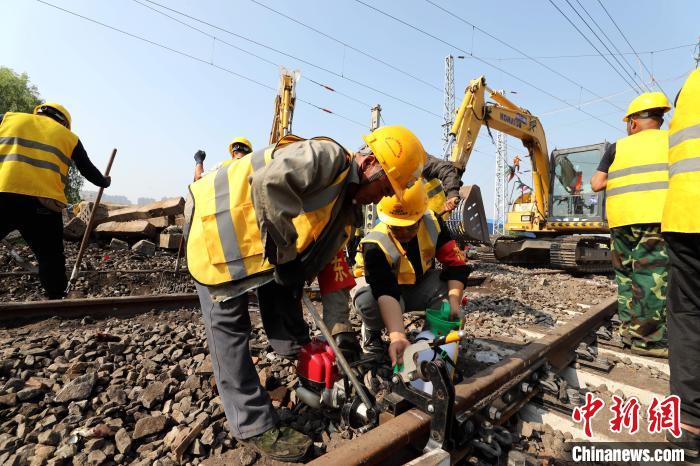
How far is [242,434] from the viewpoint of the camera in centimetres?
177

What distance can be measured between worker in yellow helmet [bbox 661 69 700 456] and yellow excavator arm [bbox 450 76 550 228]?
17.4 ft

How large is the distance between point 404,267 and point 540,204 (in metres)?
8.71

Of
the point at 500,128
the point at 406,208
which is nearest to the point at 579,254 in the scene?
the point at 500,128

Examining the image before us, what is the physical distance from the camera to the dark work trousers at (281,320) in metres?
2.34

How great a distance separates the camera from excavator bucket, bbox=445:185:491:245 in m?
7.26

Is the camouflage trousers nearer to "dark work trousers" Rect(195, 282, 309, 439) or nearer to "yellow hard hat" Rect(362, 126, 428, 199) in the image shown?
"yellow hard hat" Rect(362, 126, 428, 199)

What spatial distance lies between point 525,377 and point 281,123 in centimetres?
925

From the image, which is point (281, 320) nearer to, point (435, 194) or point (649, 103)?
point (435, 194)

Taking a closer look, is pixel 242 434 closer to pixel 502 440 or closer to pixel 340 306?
pixel 340 306

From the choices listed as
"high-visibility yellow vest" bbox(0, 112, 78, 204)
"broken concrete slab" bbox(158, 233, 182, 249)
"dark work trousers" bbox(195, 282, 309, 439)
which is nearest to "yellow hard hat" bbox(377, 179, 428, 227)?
"dark work trousers" bbox(195, 282, 309, 439)

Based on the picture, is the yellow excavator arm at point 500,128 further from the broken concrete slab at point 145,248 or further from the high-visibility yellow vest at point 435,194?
the broken concrete slab at point 145,248

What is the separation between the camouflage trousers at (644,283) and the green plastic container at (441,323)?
204 centimetres

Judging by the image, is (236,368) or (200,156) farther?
(200,156)

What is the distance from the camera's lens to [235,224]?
74.5 inches
